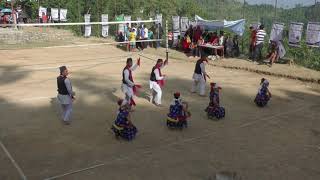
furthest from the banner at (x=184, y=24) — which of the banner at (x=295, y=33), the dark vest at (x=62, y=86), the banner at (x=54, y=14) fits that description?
the dark vest at (x=62, y=86)

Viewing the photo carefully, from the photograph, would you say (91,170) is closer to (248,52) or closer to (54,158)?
(54,158)

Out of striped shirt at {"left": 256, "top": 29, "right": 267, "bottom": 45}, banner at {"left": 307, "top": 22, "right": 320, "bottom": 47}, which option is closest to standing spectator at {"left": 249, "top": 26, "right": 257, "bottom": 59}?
striped shirt at {"left": 256, "top": 29, "right": 267, "bottom": 45}

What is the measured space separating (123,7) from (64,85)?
23665 mm

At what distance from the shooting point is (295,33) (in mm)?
19562

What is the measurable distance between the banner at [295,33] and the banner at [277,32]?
405 mm

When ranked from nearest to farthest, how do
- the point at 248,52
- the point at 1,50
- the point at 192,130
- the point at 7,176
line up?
the point at 7,176
the point at 192,130
the point at 248,52
the point at 1,50

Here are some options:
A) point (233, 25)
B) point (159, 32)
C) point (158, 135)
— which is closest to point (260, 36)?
point (233, 25)

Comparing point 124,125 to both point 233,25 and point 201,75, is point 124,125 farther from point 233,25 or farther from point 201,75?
point 233,25

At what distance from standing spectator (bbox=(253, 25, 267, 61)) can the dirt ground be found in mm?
3222

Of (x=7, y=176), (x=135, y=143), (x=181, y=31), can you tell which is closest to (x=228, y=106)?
(x=135, y=143)

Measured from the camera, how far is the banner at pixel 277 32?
1995 cm

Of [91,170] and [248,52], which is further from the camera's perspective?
[248,52]

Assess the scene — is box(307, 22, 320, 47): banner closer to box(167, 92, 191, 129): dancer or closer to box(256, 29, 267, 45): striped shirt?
box(256, 29, 267, 45): striped shirt

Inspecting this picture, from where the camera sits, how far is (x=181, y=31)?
25781mm
